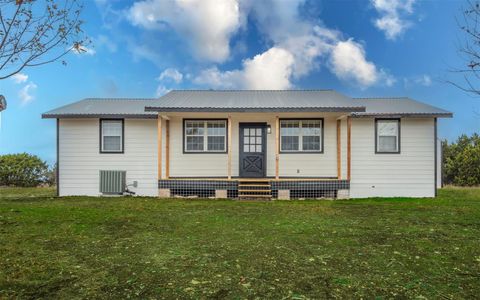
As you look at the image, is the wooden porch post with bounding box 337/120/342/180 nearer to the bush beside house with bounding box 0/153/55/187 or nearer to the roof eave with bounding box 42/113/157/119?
the roof eave with bounding box 42/113/157/119

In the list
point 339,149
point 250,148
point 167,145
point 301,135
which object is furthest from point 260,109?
point 167,145

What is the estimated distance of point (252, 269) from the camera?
396cm

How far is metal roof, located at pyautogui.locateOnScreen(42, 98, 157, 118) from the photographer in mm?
12273

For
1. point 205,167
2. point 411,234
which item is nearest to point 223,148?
point 205,167

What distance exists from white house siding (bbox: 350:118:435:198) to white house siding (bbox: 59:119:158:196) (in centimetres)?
777

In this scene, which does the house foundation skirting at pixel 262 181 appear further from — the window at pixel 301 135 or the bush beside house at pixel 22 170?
the bush beside house at pixel 22 170

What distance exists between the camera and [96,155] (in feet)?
41.5

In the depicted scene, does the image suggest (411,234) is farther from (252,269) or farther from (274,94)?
(274,94)

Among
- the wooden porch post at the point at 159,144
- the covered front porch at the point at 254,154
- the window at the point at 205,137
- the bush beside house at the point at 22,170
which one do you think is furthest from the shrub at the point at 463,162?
the bush beside house at the point at 22,170

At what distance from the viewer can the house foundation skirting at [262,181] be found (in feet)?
38.7

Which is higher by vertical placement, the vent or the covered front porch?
the covered front porch

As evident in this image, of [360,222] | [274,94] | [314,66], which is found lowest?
[360,222]

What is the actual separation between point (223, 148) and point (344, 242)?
8117mm

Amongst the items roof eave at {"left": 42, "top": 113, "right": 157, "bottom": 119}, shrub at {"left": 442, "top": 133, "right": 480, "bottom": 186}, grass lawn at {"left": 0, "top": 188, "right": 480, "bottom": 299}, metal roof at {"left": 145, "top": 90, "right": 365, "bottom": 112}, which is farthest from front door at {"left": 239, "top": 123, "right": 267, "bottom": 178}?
shrub at {"left": 442, "top": 133, "right": 480, "bottom": 186}
